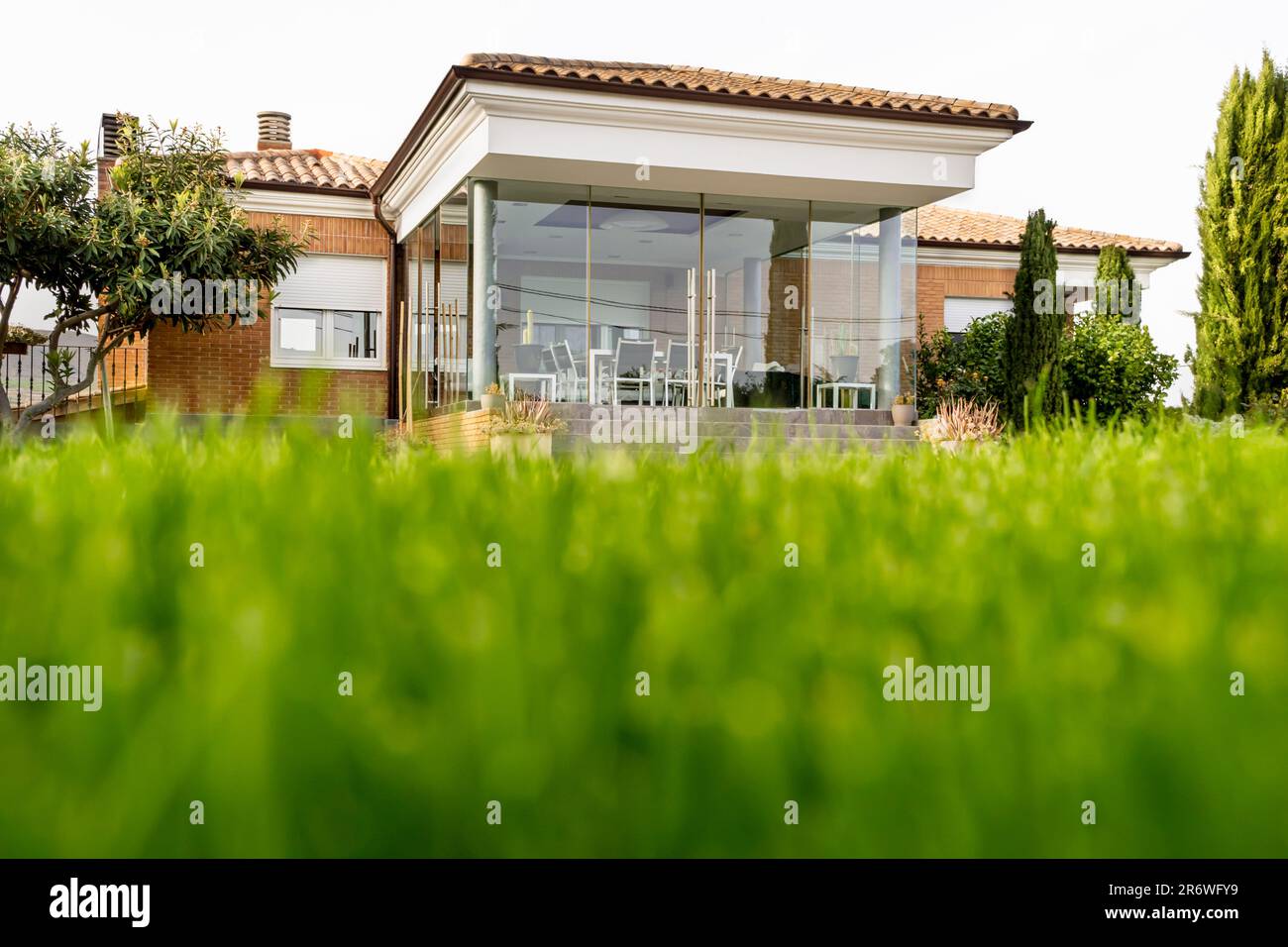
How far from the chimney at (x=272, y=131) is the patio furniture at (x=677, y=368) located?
466 inches

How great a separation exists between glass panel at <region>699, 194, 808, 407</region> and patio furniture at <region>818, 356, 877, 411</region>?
42 cm

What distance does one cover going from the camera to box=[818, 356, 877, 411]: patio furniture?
15.3 meters

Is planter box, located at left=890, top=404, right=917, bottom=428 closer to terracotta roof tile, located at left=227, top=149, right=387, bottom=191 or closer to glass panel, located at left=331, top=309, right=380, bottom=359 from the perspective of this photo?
glass panel, located at left=331, top=309, right=380, bottom=359

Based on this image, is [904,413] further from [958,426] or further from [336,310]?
[336,310]

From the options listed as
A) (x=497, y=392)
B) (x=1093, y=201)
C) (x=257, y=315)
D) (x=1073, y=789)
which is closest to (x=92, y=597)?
(x=1073, y=789)

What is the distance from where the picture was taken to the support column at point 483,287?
1349 centimetres

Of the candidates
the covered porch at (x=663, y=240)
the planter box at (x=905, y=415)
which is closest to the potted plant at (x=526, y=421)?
the covered porch at (x=663, y=240)

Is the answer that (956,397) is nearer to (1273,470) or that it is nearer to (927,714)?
(1273,470)

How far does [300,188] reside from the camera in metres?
17.5

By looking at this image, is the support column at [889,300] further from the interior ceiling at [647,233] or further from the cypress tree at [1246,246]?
the cypress tree at [1246,246]

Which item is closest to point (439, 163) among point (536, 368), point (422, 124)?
point (422, 124)

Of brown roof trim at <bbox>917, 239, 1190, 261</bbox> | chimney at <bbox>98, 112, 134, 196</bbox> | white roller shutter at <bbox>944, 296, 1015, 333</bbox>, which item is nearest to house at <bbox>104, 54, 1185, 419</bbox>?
chimney at <bbox>98, 112, 134, 196</bbox>

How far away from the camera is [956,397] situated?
17250 mm
